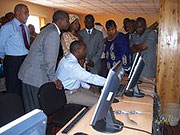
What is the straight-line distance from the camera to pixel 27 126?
58 centimetres

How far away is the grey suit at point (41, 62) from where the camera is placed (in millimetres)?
2674

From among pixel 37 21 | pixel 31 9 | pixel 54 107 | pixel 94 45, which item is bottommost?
pixel 54 107

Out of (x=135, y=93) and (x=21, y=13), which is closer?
(x=135, y=93)

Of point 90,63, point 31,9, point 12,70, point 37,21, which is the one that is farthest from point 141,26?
point 37,21

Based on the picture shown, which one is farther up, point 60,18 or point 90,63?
point 60,18

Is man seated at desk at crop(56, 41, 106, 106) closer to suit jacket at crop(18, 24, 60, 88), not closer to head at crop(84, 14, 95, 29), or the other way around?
suit jacket at crop(18, 24, 60, 88)

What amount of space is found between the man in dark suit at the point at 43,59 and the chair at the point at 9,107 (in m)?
0.76

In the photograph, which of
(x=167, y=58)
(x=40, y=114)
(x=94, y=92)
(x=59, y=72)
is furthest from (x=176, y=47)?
(x=40, y=114)

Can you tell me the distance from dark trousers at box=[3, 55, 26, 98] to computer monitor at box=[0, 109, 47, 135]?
2.75m

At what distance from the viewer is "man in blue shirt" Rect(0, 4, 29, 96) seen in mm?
3193

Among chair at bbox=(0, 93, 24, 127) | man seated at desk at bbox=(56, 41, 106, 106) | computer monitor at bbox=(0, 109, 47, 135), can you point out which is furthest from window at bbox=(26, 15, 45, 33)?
computer monitor at bbox=(0, 109, 47, 135)

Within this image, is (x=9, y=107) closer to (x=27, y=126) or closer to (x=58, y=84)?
(x=58, y=84)

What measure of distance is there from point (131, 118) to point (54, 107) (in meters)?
0.85

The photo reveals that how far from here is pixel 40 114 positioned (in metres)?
0.65
